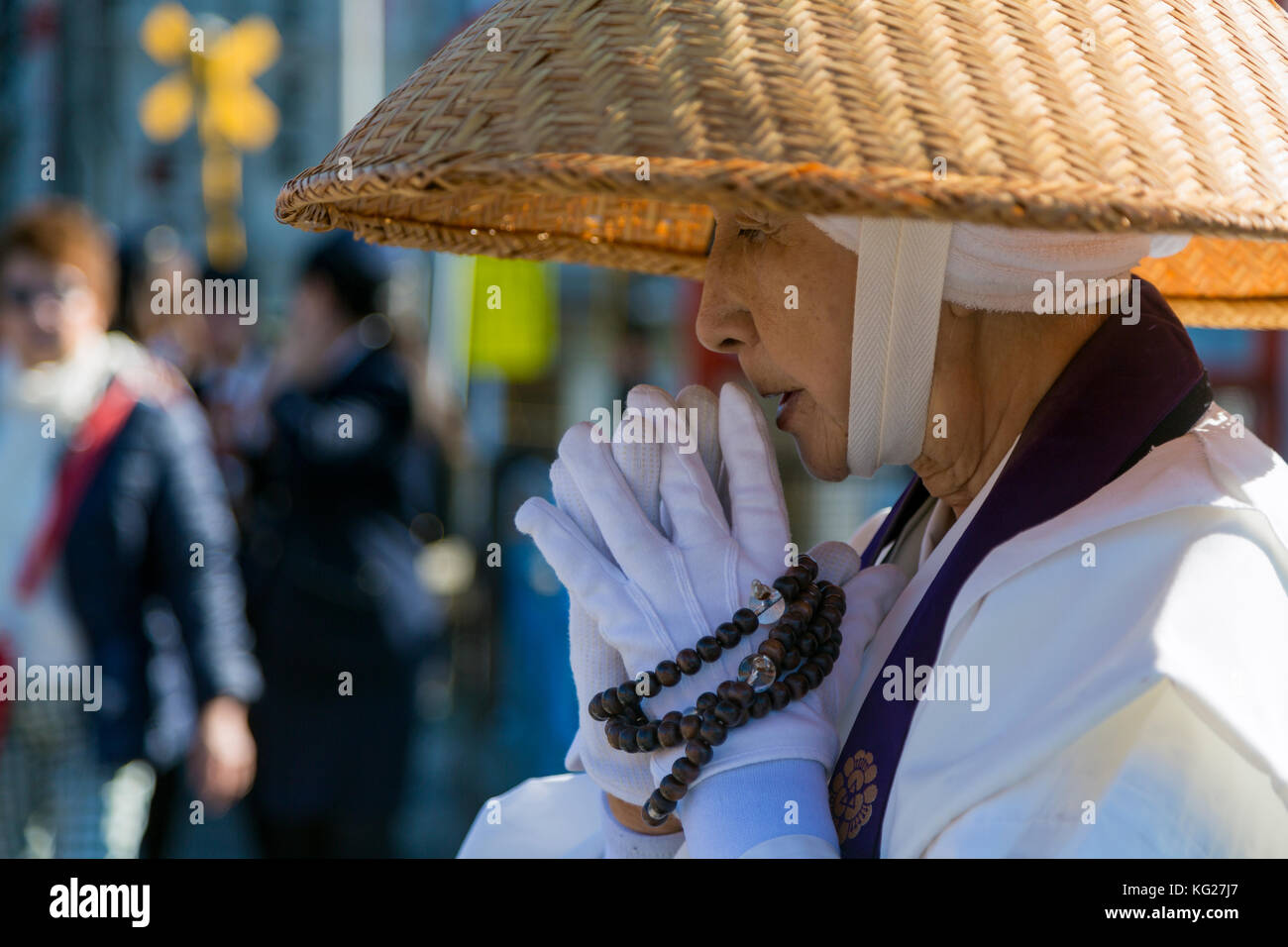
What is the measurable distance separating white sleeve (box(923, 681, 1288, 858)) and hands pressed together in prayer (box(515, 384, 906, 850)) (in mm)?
245

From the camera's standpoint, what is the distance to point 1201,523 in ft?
4.31

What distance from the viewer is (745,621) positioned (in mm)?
1420

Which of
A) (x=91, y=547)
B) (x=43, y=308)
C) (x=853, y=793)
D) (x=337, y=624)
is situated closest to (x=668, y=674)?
(x=853, y=793)

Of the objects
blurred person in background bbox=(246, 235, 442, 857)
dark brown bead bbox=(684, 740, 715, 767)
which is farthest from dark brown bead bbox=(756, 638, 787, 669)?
blurred person in background bbox=(246, 235, 442, 857)

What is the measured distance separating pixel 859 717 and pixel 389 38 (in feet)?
52.7

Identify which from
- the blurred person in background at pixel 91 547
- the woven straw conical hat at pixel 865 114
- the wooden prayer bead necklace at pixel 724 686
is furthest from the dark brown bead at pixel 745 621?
the blurred person in background at pixel 91 547

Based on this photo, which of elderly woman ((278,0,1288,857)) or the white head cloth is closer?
elderly woman ((278,0,1288,857))

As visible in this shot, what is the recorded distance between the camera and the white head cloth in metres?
1.42

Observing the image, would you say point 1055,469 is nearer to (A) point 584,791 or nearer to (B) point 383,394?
(A) point 584,791

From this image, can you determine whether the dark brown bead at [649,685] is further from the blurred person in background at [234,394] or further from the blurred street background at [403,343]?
the blurred person in background at [234,394]

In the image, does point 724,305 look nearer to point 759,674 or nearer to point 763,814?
point 759,674

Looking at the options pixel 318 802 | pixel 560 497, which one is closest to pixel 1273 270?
pixel 560 497

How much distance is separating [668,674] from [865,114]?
576 millimetres

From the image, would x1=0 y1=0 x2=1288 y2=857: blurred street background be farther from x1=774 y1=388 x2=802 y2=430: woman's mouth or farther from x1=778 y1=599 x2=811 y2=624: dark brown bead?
x1=778 y1=599 x2=811 y2=624: dark brown bead
